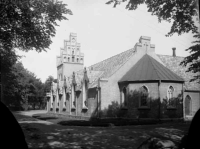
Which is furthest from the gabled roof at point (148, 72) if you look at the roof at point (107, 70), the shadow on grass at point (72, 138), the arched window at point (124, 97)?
the shadow on grass at point (72, 138)

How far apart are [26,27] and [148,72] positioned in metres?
22.3

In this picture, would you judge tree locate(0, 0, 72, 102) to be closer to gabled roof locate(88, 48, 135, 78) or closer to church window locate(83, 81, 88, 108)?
gabled roof locate(88, 48, 135, 78)

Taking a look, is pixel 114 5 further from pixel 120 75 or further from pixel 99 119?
pixel 120 75

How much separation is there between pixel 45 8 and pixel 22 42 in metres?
1.02

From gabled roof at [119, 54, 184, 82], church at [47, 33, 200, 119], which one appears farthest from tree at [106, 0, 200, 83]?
gabled roof at [119, 54, 184, 82]

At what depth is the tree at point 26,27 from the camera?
461 cm

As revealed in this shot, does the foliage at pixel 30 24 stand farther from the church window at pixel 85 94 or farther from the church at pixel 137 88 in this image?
the church window at pixel 85 94

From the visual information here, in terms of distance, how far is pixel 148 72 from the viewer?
83.1ft

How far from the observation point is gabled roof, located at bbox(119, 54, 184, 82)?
80.4 ft

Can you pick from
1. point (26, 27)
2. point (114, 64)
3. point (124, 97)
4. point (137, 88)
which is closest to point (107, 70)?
point (114, 64)

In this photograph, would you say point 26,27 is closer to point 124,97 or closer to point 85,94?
point 124,97

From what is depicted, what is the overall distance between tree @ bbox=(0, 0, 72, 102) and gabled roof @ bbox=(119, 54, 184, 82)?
69.3ft

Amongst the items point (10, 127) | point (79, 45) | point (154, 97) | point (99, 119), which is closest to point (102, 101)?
point (99, 119)

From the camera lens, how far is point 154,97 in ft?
79.2
